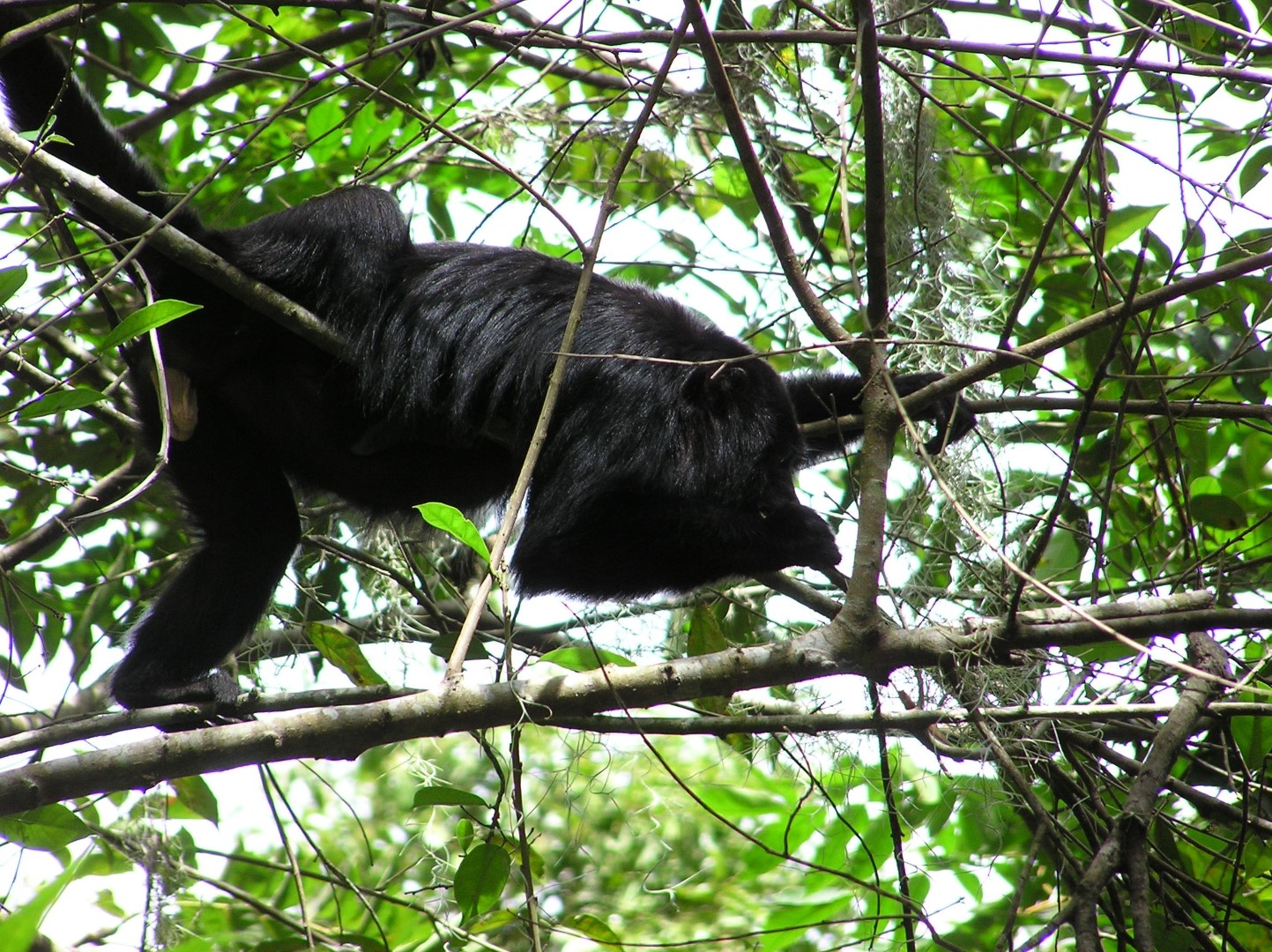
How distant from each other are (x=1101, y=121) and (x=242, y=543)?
2.41 meters

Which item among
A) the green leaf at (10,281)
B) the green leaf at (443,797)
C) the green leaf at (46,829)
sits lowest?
the green leaf at (443,797)

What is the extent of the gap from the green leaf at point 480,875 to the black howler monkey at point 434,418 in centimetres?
89

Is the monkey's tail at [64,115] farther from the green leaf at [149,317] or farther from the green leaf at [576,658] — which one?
the green leaf at [576,658]

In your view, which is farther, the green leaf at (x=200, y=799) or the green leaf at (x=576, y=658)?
the green leaf at (x=200, y=799)

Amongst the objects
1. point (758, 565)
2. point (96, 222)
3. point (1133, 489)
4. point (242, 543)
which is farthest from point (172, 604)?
→ point (1133, 489)

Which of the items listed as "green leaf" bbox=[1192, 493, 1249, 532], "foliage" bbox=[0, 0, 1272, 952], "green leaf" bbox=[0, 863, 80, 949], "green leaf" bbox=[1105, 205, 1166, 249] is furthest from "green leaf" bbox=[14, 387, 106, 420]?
"green leaf" bbox=[1192, 493, 1249, 532]

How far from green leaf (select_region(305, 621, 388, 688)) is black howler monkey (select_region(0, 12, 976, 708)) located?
13.5 inches

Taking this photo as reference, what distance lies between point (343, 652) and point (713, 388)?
1218mm

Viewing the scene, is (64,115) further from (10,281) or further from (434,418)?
(434,418)

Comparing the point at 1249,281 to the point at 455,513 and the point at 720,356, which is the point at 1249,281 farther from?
the point at 455,513

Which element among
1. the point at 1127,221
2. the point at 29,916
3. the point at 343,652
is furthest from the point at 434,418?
the point at 29,916

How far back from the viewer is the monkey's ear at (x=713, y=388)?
3.04m

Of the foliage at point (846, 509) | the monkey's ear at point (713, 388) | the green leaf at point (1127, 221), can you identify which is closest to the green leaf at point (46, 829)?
the foliage at point (846, 509)

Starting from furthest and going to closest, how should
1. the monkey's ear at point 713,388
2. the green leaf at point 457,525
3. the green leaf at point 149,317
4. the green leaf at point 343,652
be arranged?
the monkey's ear at point 713,388 < the green leaf at point 343,652 < the green leaf at point 149,317 < the green leaf at point 457,525
